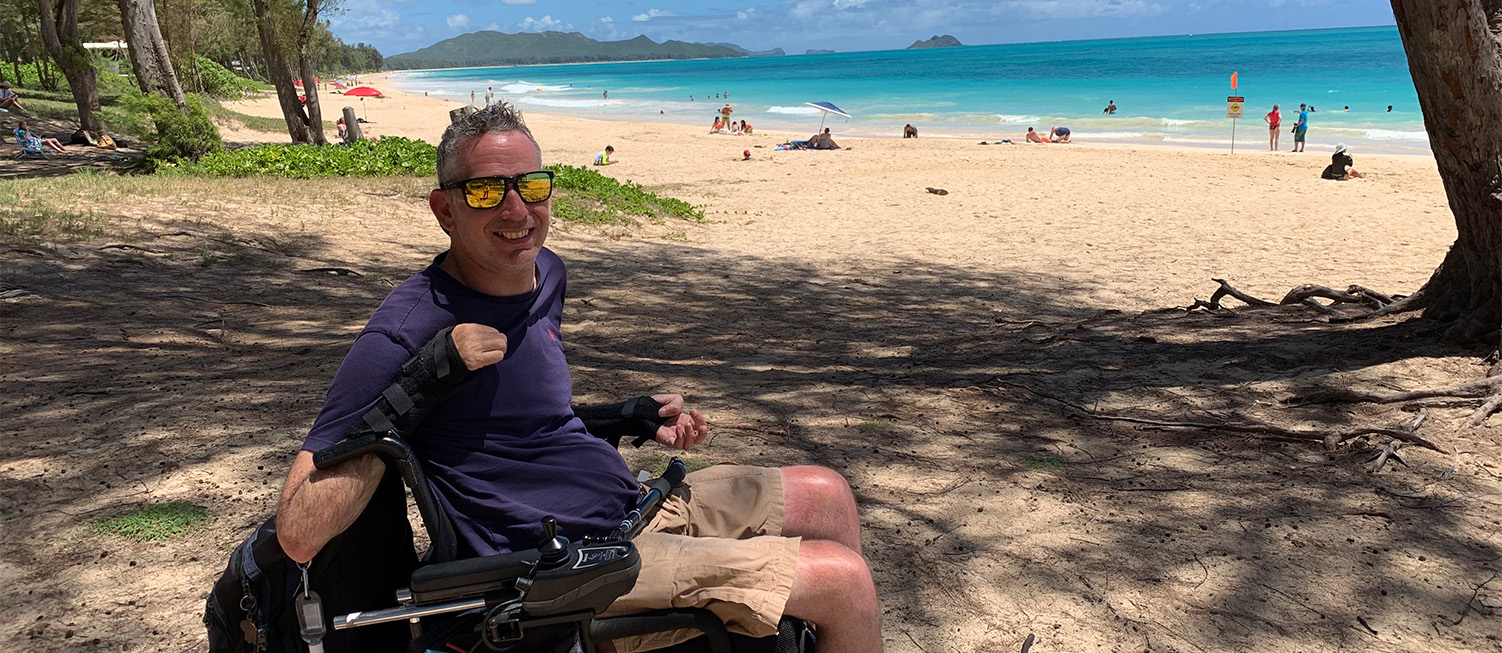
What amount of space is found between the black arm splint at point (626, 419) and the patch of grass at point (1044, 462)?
217 cm

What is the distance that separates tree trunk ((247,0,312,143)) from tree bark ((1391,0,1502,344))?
659 inches

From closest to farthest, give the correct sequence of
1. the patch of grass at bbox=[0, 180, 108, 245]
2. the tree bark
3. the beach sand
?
the tree bark < the patch of grass at bbox=[0, 180, 108, 245] < the beach sand

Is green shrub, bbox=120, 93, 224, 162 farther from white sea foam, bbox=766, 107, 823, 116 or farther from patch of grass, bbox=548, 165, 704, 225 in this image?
white sea foam, bbox=766, 107, 823, 116

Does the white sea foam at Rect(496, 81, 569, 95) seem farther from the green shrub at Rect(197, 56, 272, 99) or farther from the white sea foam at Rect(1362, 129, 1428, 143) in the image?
the white sea foam at Rect(1362, 129, 1428, 143)

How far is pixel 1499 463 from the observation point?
3.83 meters

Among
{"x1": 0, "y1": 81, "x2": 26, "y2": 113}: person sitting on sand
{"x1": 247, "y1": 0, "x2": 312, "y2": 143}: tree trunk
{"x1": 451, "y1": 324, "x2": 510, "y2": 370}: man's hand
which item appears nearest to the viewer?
{"x1": 451, "y1": 324, "x2": 510, "y2": 370}: man's hand

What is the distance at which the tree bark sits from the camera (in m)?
4.52

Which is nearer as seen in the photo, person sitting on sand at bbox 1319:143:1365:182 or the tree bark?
the tree bark

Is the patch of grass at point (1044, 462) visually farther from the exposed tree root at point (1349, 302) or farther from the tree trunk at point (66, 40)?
the tree trunk at point (66, 40)

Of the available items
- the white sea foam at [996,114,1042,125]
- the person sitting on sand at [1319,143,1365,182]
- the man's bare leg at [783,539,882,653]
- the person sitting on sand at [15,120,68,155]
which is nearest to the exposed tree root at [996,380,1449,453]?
the man's bare leg at [783,539,882,653]

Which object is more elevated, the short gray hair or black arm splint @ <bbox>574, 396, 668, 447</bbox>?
the short gray hair

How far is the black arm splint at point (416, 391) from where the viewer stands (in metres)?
1.77

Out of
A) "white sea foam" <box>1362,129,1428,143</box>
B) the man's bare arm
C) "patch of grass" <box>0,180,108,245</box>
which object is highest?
"white sea foam" <box>1362,129,1428,143</box>

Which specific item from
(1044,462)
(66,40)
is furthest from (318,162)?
(1044,462)
